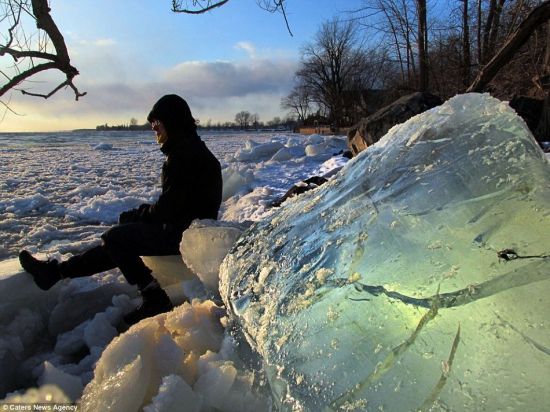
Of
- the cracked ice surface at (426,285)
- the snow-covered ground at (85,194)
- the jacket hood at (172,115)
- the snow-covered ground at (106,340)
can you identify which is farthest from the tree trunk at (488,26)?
the cracked ice surface at (426,285)

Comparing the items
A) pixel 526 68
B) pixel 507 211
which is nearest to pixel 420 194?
pixel 507 211

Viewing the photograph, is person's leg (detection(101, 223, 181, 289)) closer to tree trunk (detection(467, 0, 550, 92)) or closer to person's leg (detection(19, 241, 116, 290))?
person's leg (detection(19, 241, 116, 290))

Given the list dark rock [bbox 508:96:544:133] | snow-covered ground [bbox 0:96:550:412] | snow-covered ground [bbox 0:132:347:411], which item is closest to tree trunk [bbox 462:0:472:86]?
dark rock [bbox 508:96:544:133]

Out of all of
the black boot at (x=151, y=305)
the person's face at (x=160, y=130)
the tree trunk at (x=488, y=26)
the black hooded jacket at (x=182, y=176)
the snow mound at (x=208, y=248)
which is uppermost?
the tree trunk at (x=488, y=26)

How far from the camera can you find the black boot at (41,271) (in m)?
2.88

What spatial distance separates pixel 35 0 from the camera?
3322mm

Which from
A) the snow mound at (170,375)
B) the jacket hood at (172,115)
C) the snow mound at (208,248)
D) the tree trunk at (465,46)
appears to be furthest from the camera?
the tree trunk at (465,46)

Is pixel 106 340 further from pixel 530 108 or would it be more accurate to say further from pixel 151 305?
pixel 530 108

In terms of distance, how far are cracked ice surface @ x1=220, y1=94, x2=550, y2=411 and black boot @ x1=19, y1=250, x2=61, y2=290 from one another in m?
1.65

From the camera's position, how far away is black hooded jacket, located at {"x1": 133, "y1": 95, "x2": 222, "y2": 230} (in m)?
2.93

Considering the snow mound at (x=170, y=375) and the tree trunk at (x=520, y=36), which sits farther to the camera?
the tree trunk at (x=520, y=36)

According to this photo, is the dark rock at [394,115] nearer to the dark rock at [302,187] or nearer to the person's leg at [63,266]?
the dark rock at [302,187]

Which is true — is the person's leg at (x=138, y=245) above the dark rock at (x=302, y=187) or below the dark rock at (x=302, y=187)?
above

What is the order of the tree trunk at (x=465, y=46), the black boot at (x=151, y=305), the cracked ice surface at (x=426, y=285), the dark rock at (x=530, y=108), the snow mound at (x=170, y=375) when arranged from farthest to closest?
1. the tree trunk at (x=465, y=46)
2. the dark rock at (x=530, y=108)
3. the black boot at (x=151, y=305)
4. the snow mound at (x=170, y=375)
5. the cracked ice surface at (x=426, y=285)
